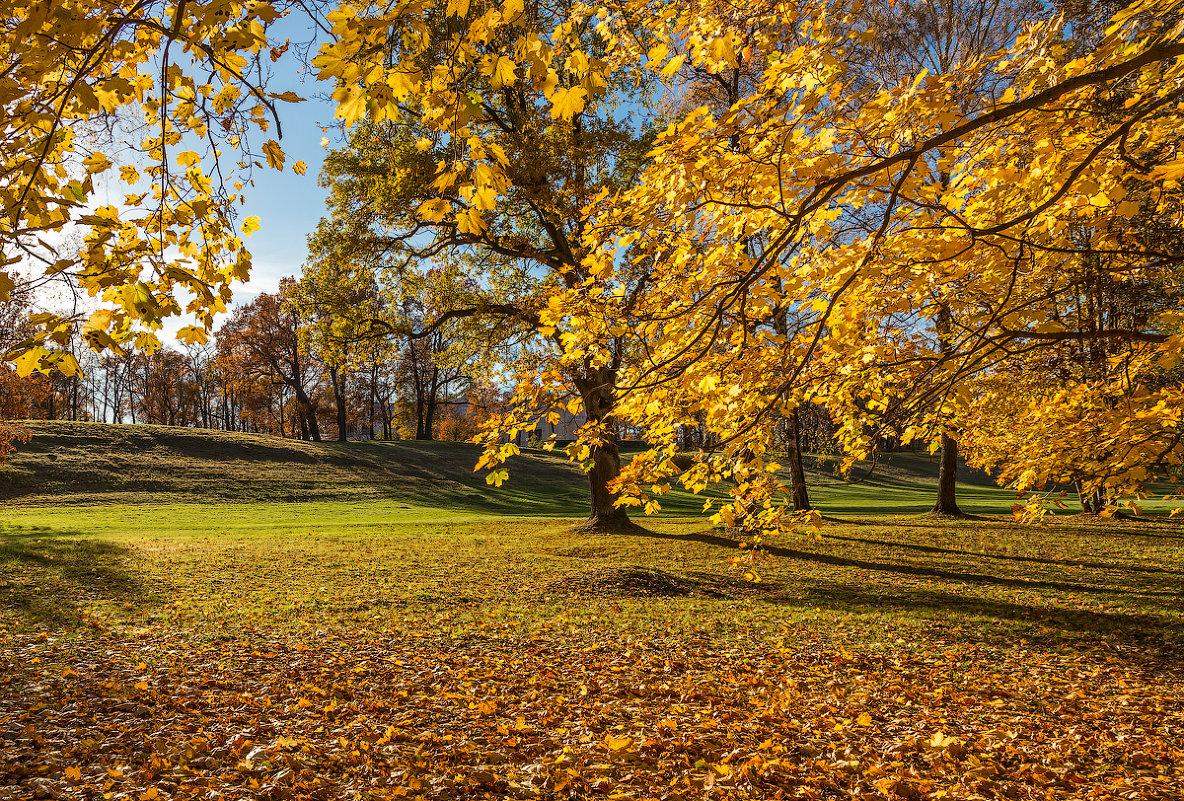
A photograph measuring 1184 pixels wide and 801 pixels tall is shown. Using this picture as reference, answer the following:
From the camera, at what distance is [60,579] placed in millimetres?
8438

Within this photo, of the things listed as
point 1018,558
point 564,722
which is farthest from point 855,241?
point 1018,558

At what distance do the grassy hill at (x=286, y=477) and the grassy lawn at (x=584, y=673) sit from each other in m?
11.4

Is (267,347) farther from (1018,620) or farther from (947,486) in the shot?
(1018,620)

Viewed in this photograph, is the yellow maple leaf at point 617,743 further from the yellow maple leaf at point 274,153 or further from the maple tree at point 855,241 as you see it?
the yellow maple leaf at point 274,153

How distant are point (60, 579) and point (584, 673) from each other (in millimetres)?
7932

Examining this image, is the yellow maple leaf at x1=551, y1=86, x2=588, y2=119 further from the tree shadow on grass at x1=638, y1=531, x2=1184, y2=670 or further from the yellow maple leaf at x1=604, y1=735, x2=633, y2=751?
the tree shadow on grass at x1=638, y1=531, x2=1184, y2=670

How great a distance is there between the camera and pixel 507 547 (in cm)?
1330

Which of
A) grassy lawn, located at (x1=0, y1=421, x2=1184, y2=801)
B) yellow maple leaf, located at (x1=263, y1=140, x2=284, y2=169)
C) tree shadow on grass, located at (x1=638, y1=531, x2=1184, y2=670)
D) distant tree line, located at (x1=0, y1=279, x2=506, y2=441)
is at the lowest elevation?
tree shadow on grass, located at (x1=638, y1=531, x2=1184, y2=670)

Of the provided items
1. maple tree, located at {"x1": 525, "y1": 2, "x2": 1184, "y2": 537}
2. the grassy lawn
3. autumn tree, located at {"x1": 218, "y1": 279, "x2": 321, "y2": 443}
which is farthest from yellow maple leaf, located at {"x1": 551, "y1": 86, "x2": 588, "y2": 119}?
autumn tree, located at {"x1": 218, "y1": 279, "x2": 321, "y2": 443}

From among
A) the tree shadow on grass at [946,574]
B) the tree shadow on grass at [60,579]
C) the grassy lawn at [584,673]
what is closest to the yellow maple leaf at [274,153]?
the grassy lawn at [584,673]

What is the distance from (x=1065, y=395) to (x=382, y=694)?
7.01 metres

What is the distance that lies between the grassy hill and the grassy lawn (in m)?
11.4

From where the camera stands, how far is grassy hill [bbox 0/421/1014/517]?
22.2 m

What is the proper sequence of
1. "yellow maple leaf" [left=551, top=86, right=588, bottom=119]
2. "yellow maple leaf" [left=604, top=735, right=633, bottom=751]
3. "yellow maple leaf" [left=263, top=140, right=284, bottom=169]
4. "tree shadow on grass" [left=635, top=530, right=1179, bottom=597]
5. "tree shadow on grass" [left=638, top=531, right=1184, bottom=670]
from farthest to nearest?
"tree shadow on grass" [left=635, top=530, right=1179, bottom=597] < "tree shadow on grass" [left=638, top=531, right=1184, bottom=670] < "yellow maple leaf" [left=604, top=735, right=633, bottom=751] < "yellow maple leaf" [left=263, top=140, right=284, bottom=169] < "yellow maple leaf" [left=551, top=86, right=588, bottom=119]
